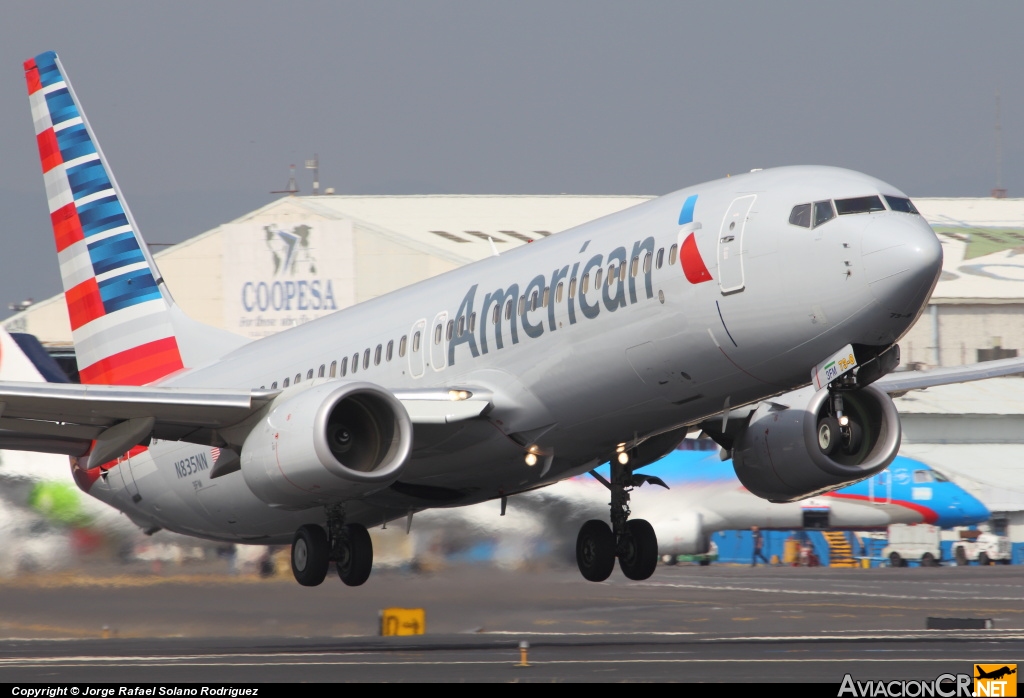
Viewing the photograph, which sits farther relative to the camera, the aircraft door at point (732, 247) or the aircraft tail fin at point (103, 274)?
the aircraft tail fin at point (103, 274)

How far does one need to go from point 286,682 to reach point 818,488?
9.76 m

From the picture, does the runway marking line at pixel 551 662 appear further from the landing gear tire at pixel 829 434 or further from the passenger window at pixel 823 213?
the passenger window at pixel 823 213

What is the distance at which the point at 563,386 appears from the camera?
1961cm

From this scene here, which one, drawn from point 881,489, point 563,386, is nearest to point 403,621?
point 563,386

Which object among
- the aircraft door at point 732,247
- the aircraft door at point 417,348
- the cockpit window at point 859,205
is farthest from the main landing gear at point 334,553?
the cockpit window at point 859,205

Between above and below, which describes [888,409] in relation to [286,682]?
above

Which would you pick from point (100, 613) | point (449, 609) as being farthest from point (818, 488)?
point (100, 613)

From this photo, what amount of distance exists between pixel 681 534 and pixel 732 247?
28.8 metres

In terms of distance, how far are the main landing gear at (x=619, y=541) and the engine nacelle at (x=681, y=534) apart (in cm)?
2041

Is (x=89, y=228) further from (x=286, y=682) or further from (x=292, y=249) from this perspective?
(x=292, y=249)

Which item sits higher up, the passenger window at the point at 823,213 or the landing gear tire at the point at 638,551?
the passenger window at the point at 823,213

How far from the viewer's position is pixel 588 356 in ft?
63.0

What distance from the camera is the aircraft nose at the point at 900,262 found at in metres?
16.4

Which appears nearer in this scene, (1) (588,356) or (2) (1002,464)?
(1) (588,356)
